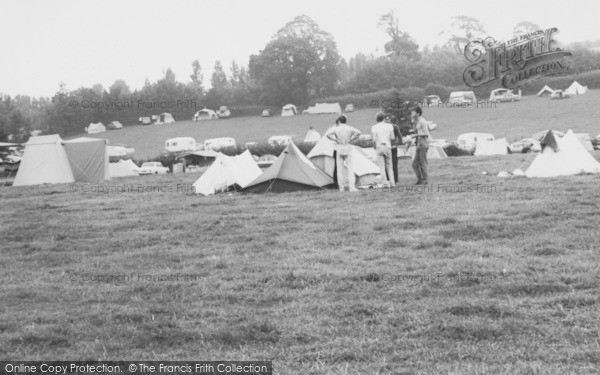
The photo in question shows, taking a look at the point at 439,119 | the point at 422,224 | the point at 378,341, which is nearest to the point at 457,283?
the point at 378,341

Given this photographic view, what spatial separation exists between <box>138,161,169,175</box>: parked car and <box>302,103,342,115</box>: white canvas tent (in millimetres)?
42683

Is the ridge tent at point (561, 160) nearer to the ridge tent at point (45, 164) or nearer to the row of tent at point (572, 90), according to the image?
the ridge tent at point (45, 164)

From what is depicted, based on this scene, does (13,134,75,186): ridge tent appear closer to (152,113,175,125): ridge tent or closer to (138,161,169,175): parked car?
(138,161,169,175): parked car

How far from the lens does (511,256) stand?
754 centimetres

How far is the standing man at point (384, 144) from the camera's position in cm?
1545

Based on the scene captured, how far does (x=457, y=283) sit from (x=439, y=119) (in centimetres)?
5985

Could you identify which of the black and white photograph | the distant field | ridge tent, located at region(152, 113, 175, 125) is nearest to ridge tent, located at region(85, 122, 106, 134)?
the distant field

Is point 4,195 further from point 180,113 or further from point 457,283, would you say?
point 180,113

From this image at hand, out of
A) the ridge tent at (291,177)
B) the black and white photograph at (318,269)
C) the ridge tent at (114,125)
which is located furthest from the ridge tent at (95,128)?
the ridge tent at (291,177)

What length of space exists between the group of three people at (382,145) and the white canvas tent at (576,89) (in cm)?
5932

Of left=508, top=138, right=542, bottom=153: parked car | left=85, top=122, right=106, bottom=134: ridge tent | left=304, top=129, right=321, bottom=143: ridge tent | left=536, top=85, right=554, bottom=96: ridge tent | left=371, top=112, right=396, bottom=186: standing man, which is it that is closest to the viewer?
left=371, top=112, right=396, bottom=186: standing man

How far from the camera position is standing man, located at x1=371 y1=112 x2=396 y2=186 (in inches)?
608

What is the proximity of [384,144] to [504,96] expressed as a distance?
2362 inches

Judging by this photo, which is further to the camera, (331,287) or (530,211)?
(530,211)
